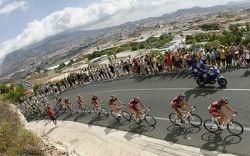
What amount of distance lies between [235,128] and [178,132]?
3.31 metres

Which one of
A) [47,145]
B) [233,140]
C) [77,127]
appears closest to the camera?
[233,140]

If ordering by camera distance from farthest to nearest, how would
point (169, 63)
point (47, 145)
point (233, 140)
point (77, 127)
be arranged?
point (169, 63) → point (77, 127) → point (47, 145) → point (233, 140)

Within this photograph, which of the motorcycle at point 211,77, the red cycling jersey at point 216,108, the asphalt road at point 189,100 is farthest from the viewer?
the motorcycle at point 211,77

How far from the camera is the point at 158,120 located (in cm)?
2083

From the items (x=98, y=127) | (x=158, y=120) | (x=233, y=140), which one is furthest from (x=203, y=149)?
(x=98, y=127)

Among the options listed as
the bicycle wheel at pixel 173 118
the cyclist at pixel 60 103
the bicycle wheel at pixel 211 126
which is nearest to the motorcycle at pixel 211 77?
the bicycle wheel at pixel 173 118

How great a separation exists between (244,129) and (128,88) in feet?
57.9

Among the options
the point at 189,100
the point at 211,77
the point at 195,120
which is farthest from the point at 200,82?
the point at 195,120

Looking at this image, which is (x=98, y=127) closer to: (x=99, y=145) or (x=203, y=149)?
(x=99, y=145)

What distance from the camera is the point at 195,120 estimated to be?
1812cm

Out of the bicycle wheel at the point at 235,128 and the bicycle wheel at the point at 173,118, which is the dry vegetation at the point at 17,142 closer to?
the bicycle wheel at the point at 173,118

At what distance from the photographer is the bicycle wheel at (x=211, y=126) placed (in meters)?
16.3

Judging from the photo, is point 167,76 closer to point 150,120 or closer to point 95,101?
point 95,101

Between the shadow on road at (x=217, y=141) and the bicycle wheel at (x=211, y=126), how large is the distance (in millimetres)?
225
